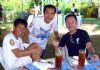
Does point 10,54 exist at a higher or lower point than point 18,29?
lower

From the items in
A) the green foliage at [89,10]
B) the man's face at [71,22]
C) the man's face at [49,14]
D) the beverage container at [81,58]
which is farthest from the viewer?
the green foliage at [89,10]

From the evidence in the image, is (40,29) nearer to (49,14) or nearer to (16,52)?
(49,14)

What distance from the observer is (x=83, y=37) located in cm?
424

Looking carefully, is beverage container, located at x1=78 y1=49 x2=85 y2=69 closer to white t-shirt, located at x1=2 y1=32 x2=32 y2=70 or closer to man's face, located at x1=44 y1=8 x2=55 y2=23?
white t-shirt, located at x1=2 y1=32 x2=32 y2=70

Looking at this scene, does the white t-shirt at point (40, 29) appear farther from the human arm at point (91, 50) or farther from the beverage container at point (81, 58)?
the beverage container at point (81, 58)

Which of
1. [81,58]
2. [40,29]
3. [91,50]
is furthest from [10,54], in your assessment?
[40,29]

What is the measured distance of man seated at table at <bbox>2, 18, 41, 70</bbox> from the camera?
361 centimetres

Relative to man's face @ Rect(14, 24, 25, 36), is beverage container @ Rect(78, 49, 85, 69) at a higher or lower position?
lower

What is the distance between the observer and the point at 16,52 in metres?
3.67

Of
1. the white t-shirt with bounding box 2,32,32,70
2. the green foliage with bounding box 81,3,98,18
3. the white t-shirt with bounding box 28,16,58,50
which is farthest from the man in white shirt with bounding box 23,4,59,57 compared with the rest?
the green foliage with bounding box 81,3,98,18

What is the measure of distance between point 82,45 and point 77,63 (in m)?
0.91

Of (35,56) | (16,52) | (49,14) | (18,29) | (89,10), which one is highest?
(49,14)

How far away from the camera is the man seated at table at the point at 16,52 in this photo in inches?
142

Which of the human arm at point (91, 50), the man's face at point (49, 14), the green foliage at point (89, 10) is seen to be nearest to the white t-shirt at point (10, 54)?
the human arm at point (91, 50)
